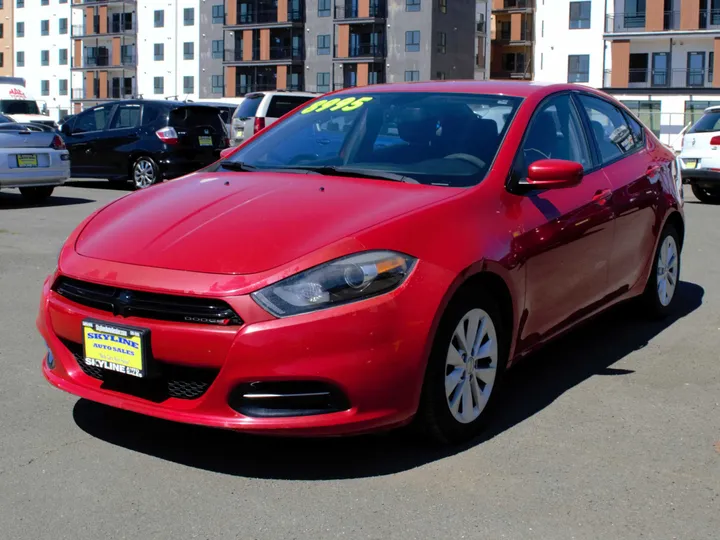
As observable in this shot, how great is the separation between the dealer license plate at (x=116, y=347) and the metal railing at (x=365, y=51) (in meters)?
66.6

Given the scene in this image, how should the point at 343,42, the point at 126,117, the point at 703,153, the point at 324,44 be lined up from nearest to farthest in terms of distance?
the point at 703,153 → the point at 126,117 → the point at 343,42 → the point at 324,44

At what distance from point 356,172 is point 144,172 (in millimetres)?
12908

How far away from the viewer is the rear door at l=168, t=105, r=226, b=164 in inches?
661

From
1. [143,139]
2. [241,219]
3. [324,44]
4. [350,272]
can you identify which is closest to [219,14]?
[324,44]

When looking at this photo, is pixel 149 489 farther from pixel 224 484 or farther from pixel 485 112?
pixel 485 112

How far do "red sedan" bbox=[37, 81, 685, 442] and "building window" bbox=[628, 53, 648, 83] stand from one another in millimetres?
50415

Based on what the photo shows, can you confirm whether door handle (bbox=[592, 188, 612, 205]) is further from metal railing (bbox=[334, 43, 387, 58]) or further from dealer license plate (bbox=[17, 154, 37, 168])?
metal railing (bbox=[334, 43, 387, 58])

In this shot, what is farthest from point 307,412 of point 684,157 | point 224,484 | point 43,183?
point 684,157

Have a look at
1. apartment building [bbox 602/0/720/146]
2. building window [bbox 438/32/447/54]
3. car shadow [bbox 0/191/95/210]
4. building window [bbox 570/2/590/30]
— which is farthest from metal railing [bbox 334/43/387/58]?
car shadow [bbox 0/191/95/210]

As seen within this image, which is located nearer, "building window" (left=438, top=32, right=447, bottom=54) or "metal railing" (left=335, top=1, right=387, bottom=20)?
"metal railing" (left=335, top=1, right=387, bottom=20)

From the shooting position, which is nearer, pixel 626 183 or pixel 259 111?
pixel 626 183

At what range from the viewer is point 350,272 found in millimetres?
3396

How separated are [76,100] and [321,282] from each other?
85234 mm

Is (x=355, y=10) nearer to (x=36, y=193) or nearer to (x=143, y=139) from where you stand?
(x=143, y=139)
